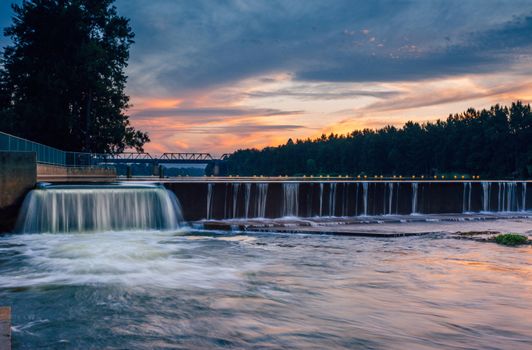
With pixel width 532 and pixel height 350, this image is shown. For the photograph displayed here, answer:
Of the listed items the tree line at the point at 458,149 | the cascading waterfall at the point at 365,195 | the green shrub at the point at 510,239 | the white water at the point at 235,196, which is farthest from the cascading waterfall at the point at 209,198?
the tree line at the point at 458,149

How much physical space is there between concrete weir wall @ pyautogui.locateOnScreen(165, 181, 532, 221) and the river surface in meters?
6.24

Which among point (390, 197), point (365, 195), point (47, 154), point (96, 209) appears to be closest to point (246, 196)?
point (365, 195)

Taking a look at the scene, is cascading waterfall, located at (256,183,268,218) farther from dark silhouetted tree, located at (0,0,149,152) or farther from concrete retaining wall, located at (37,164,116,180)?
dark silhouetted tree, located at (0,0,149,152)

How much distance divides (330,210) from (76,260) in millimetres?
15092

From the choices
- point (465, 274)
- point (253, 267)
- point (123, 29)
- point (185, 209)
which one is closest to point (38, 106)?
point (123, 29)

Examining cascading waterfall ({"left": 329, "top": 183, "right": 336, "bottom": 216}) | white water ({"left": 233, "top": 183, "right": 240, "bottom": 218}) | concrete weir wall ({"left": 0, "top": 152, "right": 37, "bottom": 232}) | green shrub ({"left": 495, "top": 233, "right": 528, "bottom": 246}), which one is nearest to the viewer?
green shrub ({"left": 495, "top": 233, "right": 528, "bottom": 246})

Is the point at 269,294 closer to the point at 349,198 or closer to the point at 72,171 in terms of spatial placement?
the point at 349,198

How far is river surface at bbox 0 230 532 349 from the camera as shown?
8.12 metres

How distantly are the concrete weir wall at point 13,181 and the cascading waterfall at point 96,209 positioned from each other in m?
0.35

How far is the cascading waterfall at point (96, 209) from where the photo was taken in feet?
66.5

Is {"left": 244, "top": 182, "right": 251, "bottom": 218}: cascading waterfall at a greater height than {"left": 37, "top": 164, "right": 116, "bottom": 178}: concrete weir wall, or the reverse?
{"left": 37, "top": 164, "right": 116, "bottom": 178}: concrete weir wall

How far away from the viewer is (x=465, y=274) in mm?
12734

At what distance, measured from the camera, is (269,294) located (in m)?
11.0

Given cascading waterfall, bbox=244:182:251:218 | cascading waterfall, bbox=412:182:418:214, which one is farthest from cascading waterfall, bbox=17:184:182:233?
cascading waterfall, bbox=412:182:418:214
